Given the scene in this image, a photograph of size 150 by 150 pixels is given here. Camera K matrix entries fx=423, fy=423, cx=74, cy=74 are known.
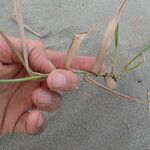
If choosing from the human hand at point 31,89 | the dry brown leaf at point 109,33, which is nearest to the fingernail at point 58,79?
the human hand at point 31,89

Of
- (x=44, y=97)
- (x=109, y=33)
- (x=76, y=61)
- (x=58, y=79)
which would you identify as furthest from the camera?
(x=76, y=61)

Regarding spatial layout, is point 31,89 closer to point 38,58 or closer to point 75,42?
Answer: point 38,58

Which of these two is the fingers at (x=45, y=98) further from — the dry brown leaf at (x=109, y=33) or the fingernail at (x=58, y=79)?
the dry brown leaf at (x=109, y=33)

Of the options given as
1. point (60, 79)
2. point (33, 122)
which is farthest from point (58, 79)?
point (33, 122)

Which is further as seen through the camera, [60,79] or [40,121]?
[40,121]

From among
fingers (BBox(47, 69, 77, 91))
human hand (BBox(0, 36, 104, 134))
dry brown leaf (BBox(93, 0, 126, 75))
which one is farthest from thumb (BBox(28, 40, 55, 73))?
dry brown leaf (BBox(93, 0, 126, 75))

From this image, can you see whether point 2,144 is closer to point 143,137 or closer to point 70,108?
point 70,108

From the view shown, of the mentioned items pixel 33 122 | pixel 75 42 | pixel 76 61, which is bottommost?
pixel 33 122

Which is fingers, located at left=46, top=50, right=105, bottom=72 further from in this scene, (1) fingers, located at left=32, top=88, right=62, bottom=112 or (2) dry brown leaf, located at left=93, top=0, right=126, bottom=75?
(2) dry brown leaf, located at left=93, top=0, right=126, bottom=75
